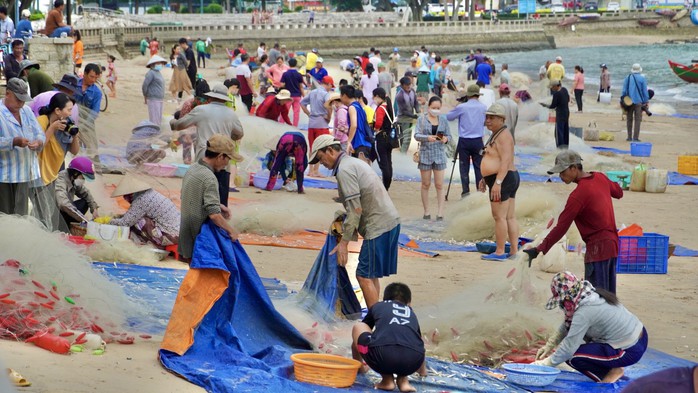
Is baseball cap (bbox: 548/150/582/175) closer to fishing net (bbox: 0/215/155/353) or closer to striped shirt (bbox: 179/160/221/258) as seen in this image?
striped shirt (bbox: 179/160/221/258)

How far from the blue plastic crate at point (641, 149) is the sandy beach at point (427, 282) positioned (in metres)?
0.20

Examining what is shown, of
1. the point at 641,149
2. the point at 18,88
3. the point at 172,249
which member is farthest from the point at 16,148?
the point at 641,149

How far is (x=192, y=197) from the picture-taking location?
6.84 metres

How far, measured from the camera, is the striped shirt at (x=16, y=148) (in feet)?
27.6

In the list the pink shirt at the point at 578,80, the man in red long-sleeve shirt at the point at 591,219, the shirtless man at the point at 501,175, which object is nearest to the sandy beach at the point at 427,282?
the shirtless man at the point at 501,175

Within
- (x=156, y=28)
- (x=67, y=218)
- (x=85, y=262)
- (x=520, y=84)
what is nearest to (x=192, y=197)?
(x=85, y=262)

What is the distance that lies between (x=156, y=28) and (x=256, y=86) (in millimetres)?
36323

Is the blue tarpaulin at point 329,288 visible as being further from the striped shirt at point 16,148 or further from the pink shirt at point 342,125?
the pink shirt at point 342,125

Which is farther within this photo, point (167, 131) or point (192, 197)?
point (167, 131)

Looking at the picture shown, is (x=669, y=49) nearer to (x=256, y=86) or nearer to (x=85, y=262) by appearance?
(x=256, y=86)

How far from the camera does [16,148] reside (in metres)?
8.49

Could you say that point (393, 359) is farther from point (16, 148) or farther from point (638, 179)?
point (638, 179)

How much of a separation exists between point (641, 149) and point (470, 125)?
9141 millimetres

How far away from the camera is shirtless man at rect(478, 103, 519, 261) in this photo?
10469 mm
